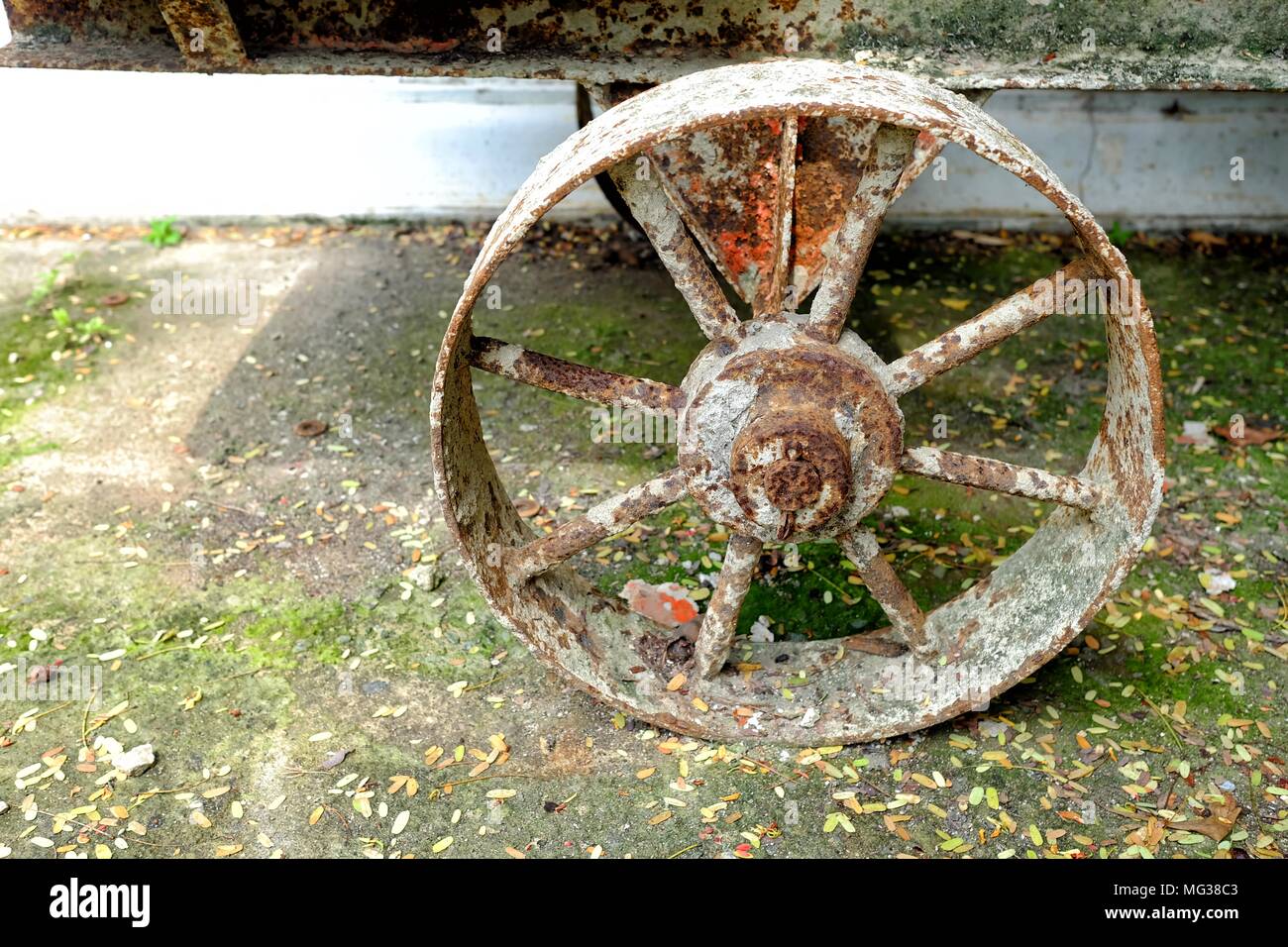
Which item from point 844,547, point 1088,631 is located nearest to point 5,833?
point 844,547

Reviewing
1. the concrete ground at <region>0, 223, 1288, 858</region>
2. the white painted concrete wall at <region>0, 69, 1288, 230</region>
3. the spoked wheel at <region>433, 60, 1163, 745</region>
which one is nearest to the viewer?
the spoked wheel at <region>433, 60, 1163, 745</region>

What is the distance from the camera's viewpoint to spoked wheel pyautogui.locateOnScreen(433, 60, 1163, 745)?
93.7 inches

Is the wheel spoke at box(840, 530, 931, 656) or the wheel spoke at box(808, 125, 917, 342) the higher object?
the wheel spoke at box(808, 125, 917, 342)

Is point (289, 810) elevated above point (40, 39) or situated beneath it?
situated beneath

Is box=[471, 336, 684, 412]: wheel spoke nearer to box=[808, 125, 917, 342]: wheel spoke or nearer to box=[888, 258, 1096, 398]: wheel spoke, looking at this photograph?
box=[808, 125, 917, 342]: wheel spoke

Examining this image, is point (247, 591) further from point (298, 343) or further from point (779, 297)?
point (779, 297)

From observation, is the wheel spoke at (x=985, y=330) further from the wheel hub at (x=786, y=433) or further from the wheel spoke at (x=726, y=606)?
the wheel spoke at (x=726, y=606)

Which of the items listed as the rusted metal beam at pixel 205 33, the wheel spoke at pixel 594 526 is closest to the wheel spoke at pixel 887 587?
the wheel spoke at pixel 594 526

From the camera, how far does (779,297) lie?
2.60m

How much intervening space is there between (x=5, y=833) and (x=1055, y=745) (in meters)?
2.27

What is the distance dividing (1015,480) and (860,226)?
2.22ft

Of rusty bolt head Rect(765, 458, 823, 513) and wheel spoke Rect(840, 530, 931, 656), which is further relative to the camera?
wheel spoke Rect(840, 530, 931, 656)

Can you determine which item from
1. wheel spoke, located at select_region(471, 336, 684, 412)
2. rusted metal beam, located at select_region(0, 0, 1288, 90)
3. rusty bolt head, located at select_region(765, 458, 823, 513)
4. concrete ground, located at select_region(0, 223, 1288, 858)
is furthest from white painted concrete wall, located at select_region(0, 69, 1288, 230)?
rusty bolt head, located at select_region(765, 458, 823, 513)

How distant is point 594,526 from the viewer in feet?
9.17
